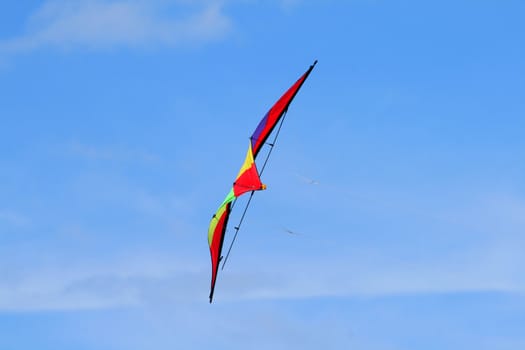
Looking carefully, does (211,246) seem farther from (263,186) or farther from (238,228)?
(263,186)

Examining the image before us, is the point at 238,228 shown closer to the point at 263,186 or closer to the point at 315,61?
the point at 263,186

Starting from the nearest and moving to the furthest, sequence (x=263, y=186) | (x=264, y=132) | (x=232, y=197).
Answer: (x=263, y=186) → (x=232, y=197) → (x=264, y=132)

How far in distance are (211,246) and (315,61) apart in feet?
41.2

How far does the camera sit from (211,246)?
5666 centimetres

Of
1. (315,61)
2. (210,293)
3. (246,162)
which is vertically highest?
(315,61)

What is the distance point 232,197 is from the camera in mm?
51844

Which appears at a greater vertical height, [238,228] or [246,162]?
[246,162]

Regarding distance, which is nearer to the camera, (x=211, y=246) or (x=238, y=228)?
(x=238, y=228)

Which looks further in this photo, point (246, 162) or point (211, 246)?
point (211, 246)

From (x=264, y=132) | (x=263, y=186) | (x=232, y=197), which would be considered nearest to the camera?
A: (x=263, y=186)

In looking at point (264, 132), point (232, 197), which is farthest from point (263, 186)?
point (264, 132)

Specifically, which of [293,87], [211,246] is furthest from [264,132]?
[211,246]

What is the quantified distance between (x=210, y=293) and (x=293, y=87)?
12.4 meters

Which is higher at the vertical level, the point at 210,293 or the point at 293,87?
the point at 293,87
